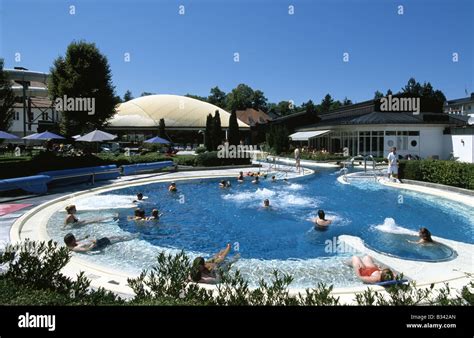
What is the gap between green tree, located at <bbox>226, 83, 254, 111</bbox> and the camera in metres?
90.3

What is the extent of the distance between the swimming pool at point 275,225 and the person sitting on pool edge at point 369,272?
0.21 m

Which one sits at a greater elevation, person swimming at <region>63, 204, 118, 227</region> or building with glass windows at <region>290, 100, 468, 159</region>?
building with glass windows at <region>290, 100, 468, 159</region>

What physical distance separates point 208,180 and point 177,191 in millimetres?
4544

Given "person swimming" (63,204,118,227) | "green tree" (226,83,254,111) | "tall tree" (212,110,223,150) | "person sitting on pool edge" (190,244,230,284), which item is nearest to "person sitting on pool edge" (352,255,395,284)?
"person sitting on pool edge" (190,244,230,284)

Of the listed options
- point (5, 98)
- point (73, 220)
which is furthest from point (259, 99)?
point (73, 220)

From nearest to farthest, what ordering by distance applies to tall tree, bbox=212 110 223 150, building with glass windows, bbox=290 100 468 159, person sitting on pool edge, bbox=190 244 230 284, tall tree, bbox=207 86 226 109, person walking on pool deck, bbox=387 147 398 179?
person sitting on pool edge, bbox=190 244 230 284, person walking on pool deck, bbox=387 147 398 179, building with glass windows, bbox=290 100 468 159, tall tree, bbox=212 110 223 150, tall tree, bbox=207 86 226 109

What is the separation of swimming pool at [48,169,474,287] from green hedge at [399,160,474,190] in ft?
5.81

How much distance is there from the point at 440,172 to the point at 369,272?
12.3 m

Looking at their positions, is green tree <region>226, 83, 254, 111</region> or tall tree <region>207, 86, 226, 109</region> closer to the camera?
green tree <region>226, 83, 254, 111</region>

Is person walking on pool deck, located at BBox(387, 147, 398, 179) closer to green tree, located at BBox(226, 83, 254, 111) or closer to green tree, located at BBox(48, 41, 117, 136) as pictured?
green tree, located at BBox(48, 41, 117, 136)

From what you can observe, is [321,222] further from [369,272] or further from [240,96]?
[240,96]

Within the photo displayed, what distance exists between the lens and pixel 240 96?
93.9 m
